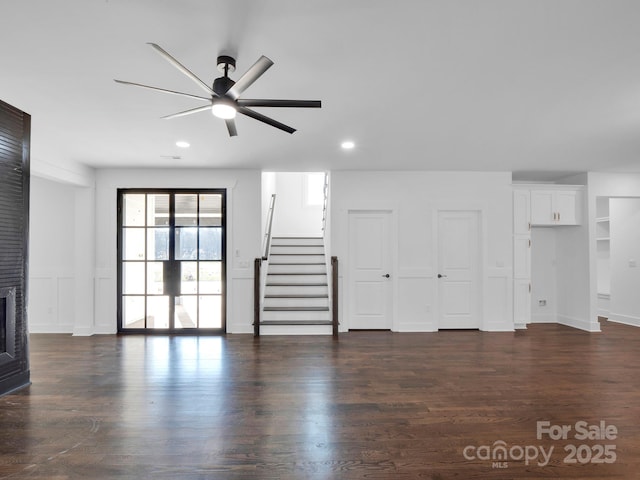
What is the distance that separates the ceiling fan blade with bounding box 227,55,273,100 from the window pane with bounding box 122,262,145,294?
4.26 metres

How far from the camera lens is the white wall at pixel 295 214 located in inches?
345

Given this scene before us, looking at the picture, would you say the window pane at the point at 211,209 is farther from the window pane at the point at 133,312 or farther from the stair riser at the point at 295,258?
Answer: the window pane at the point at 133,312

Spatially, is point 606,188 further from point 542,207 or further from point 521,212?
point 521,212

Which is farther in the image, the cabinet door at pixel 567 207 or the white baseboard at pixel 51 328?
the cabinet door at pixel 567 207

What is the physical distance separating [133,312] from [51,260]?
1643 mm

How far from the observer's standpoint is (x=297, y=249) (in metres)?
6.93

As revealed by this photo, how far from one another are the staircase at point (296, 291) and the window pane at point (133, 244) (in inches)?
86.3

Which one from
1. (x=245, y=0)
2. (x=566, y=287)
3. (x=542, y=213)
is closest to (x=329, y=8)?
(x=245, y=0)

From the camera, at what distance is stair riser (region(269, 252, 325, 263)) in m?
6.59

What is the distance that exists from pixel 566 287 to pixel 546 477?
5.28 meters

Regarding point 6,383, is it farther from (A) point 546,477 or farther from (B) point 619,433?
(B) point 619,433

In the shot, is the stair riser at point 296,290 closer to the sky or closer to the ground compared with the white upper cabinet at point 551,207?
closer to the ground

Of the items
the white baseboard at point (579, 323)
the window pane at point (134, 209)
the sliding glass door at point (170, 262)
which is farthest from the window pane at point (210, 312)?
the white baseboard at point (579, 323)

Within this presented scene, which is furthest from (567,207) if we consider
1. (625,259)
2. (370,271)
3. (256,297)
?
(256,297)
